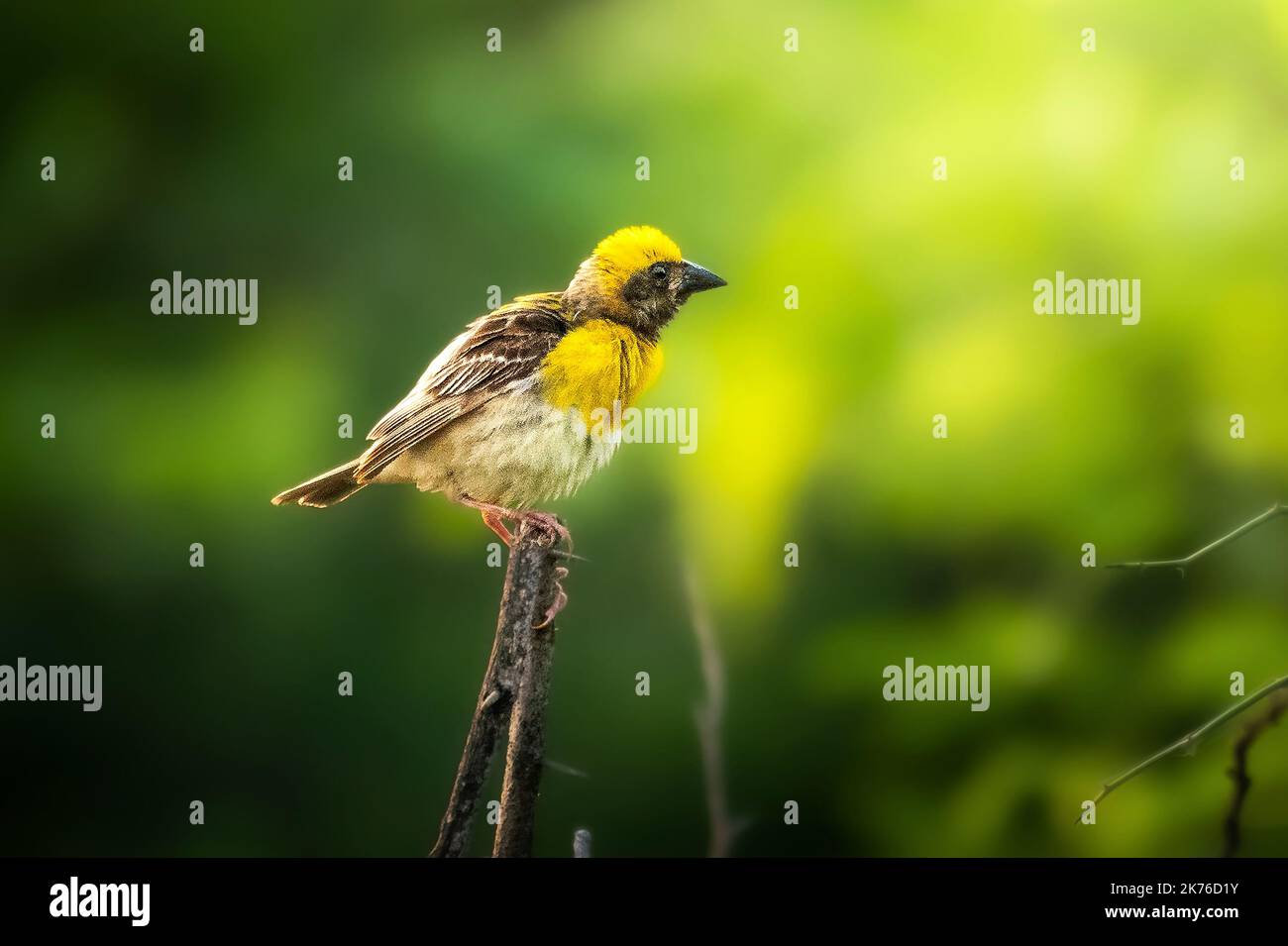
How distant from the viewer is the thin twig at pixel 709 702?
19.6 ft

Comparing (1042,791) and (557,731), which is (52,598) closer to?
(557,731)

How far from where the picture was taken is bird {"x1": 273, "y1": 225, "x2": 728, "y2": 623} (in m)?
5.20

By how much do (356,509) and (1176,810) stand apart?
12.1 ft

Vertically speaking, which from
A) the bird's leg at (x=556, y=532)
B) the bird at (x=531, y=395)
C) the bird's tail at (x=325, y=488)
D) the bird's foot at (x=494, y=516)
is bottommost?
the bird's leg at (x=556, y=532)

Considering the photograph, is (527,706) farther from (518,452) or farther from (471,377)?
(471,377)

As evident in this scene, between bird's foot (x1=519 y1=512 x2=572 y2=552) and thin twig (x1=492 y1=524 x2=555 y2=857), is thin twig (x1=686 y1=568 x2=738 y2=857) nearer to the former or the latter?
bird's foot (x1=519 y1=512 x2=572 y2=552)

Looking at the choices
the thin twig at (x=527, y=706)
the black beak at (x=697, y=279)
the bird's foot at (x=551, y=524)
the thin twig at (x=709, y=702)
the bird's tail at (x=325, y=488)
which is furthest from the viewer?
the thin twig at (x=709, y=702)

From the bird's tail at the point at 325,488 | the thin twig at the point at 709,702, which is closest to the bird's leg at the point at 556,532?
the bird's tail at the point at 325,488

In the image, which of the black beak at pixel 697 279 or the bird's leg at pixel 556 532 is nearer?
the bird's leg at pixel 556 532

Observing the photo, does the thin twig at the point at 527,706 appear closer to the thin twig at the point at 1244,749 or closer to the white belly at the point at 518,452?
the white belly at the point at 518,452

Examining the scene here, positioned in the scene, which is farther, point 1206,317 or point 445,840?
point 1206,317

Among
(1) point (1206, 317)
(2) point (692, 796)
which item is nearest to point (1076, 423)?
(1) point (1206, 317)

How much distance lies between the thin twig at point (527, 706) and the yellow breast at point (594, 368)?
1.09m

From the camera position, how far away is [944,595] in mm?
6176
